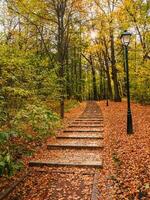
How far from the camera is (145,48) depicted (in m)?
20.8

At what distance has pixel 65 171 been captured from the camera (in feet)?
22.0

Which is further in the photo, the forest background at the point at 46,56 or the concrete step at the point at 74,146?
the concrete step at the point at 74,146

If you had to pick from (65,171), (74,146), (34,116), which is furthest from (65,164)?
(34,116)

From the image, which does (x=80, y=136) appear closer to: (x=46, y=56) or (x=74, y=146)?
(x=74, y=146)

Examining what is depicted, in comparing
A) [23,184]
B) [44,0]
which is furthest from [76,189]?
[44,0]

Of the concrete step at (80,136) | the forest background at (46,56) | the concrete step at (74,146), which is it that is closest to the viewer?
the forest background at (46,56)

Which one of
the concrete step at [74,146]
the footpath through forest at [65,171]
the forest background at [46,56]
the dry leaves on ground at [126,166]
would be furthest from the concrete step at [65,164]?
the concrete step at [74,146]

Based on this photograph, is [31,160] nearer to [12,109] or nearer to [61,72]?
[12,109]

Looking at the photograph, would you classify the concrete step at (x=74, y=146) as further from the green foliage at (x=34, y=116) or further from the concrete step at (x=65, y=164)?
the green foliage at (x=34, y=116)

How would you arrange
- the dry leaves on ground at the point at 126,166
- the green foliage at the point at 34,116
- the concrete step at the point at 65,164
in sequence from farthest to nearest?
the concrete step at the point at 65,164 → the dry leaves on ground at the point at 126,166 → the green foliage at the point at 34,116

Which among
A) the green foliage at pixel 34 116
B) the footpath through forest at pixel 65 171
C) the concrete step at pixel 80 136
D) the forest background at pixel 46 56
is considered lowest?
the footpath through forest at pixel 65 171

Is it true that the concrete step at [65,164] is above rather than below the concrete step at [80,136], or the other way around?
below

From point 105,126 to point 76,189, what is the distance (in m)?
7.14

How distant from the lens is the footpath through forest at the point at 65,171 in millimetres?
5488
